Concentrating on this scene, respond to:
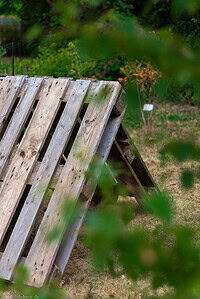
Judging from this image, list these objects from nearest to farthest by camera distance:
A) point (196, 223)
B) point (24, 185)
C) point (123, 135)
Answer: point (24, 185) < point (123, 135) < point (196, 223)

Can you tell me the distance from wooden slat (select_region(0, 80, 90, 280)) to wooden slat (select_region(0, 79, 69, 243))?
75 mm

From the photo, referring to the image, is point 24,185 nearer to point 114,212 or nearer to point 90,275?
point 90,275

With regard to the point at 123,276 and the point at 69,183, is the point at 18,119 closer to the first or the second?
the point at 69,183

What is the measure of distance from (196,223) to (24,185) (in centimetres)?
145

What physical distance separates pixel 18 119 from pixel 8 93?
0.86ft

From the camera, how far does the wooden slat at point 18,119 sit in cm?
254

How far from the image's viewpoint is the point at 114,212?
42 cm

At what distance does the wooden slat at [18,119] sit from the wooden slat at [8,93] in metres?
0.07

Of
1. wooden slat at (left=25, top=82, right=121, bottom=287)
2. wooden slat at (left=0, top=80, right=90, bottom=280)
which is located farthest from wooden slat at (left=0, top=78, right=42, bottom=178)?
wooden slat at (left=25, top=82, right=121, bottom=287)

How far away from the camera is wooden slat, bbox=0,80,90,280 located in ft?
7.03

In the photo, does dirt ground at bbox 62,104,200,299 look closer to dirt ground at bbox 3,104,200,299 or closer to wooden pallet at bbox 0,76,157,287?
dirt ground at bbox 3,104,200,299

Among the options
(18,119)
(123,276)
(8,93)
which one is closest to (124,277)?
(123,276)

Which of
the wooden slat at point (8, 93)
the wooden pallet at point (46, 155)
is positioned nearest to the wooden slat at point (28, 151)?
the wooden pallet at point (46, 155)

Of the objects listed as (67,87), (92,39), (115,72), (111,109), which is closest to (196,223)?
(111,109)
